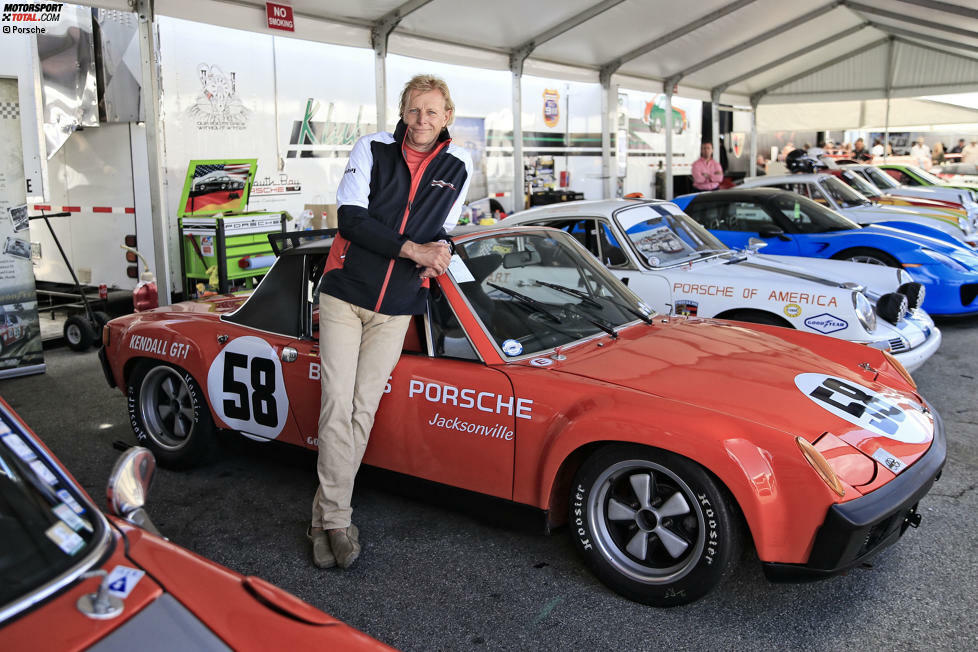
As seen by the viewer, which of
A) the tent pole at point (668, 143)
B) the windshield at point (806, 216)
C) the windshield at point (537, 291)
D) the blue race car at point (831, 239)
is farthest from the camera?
the tent pole at point (668, 143)

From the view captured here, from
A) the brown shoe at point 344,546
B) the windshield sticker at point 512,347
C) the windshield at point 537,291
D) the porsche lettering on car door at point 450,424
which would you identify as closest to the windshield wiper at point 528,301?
the windshield at point 537,291

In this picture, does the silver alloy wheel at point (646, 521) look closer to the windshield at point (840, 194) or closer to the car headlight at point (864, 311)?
the car headlight at point (864, 311)

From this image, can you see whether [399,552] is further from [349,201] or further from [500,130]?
[500,130]

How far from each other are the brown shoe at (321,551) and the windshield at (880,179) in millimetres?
13872

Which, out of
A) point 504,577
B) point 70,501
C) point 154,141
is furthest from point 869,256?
point 70,501

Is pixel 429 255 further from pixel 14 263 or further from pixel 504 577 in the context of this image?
pixel 14 263

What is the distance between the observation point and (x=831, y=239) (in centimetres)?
797

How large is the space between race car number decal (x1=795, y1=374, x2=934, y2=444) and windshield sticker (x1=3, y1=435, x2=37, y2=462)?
2506 millimetres

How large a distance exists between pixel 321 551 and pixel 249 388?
98cm

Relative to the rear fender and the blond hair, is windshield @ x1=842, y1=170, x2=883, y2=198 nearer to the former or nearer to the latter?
the blond hair

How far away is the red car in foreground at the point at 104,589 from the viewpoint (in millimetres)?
1382

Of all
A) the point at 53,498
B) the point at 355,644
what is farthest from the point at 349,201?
the point at 355,644

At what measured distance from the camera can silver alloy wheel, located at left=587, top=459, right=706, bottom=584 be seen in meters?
2.74

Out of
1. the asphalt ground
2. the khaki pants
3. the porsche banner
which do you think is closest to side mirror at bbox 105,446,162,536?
the asphalt ground
